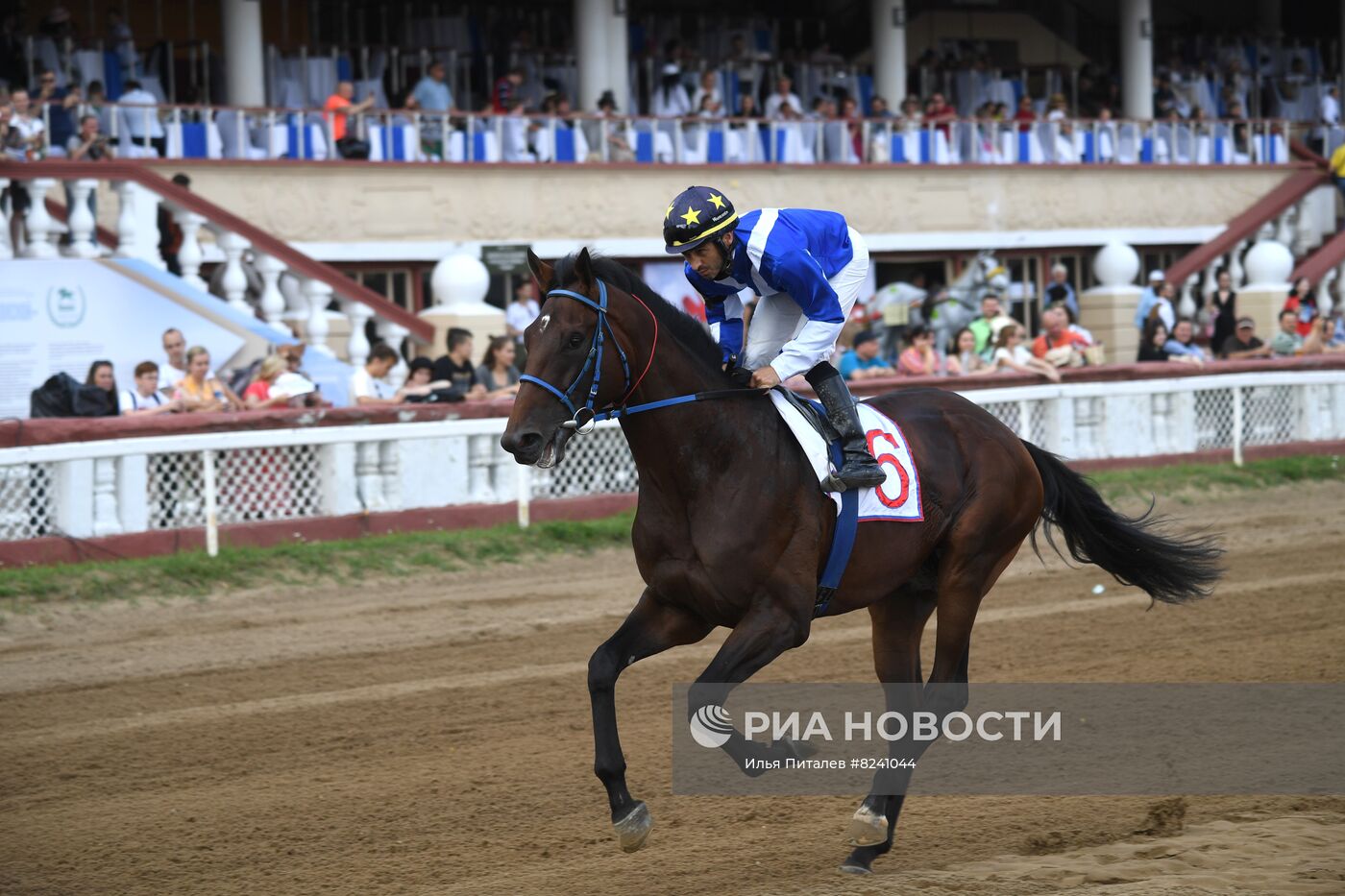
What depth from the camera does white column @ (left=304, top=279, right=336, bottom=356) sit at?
14820mm

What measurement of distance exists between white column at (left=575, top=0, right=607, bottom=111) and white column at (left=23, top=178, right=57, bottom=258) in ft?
28.4

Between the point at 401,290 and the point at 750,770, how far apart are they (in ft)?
46.2

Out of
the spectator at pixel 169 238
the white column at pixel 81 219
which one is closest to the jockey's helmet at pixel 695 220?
the white column at pixel 81 219

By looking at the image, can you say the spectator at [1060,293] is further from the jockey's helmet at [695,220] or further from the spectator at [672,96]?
the jockey's helmet at [695,220]

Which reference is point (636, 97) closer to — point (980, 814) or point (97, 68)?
point (97, 68)

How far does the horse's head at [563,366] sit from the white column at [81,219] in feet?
29.8

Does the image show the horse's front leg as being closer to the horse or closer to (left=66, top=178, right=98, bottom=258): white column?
the horse

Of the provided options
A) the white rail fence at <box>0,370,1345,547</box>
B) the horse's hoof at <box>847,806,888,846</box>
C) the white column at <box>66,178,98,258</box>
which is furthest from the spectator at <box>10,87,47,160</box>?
the horse's hoof at <box>847,806,888,846</box>

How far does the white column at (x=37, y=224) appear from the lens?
12953 millimetres

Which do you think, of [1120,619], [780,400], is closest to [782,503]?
[780,400]

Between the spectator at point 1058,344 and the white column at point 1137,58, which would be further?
Answer: the white column at point 1137,58

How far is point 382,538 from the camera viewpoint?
1131cm

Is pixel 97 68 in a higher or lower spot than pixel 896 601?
higher

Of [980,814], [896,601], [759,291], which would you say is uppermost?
[759,291]
